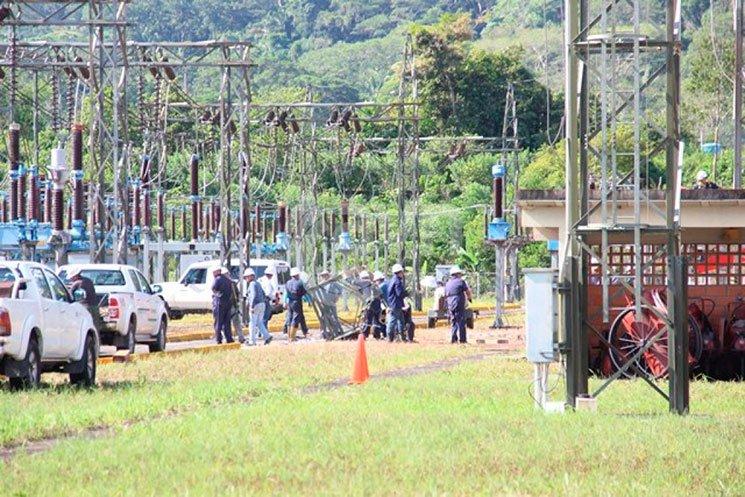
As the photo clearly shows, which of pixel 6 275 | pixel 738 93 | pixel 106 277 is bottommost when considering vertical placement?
pixel 106 277

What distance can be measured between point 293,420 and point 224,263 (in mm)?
32489

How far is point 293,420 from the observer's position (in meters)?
19.8

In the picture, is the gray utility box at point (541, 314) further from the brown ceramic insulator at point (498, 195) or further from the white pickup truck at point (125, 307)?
the brown ceramic insulator at point (498, 195)

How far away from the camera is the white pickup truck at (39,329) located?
23.7 meters

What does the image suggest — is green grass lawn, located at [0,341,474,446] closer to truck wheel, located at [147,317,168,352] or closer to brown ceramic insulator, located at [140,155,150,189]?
truck wheel, located at [147,317,168,352]

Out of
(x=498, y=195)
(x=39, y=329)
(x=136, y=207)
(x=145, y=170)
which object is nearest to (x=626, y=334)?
(x=39, y=329)

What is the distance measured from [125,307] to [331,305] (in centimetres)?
1170

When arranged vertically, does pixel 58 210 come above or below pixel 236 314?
above

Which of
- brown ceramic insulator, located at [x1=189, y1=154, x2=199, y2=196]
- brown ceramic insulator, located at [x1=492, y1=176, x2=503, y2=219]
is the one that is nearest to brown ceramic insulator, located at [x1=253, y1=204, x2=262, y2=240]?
brown ceramic insulator, located at [x1=189, y1=154, x2=199, y2=196]

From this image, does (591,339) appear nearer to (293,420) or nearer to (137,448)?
(293,420)

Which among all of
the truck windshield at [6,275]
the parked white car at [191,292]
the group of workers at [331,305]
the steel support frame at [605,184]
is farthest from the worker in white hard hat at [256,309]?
the steel support frame at [605,184]

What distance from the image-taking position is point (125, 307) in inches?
1426

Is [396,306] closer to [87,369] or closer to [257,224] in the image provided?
[87,369]

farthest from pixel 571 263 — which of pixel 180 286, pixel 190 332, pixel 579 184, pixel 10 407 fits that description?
pixel 180 286
